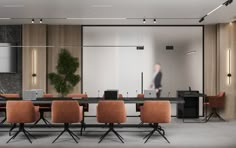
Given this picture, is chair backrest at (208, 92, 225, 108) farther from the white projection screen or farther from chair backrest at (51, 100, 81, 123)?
chair backrest at (51, 100, 81, 123)

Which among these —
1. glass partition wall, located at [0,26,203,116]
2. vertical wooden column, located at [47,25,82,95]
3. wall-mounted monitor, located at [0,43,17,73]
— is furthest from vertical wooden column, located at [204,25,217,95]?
wall-mounted monitor, located at [0,43,17,73]

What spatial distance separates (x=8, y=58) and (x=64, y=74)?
212 cm

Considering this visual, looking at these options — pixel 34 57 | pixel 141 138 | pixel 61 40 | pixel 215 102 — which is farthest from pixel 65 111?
pixel 215 102

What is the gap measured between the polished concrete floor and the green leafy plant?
10.3ft

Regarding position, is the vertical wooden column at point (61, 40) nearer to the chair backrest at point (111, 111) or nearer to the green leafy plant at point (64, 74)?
the green leafy plant at point (64, 74)

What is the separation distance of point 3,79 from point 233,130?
791cm

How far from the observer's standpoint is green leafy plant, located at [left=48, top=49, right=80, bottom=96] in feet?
39.6

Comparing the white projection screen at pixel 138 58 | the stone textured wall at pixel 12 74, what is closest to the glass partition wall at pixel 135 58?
the white projection screen at pixel 138 58

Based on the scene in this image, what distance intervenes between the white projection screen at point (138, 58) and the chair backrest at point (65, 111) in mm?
5317

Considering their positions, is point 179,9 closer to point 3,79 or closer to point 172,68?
point 172,68

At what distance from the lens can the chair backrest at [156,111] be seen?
23.9 feet

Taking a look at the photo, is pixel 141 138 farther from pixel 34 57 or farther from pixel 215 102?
pixel 34 57

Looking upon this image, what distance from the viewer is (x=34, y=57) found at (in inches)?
484

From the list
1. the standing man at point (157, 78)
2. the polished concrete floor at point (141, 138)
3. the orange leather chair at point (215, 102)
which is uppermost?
the standing man at point (157, 78)
